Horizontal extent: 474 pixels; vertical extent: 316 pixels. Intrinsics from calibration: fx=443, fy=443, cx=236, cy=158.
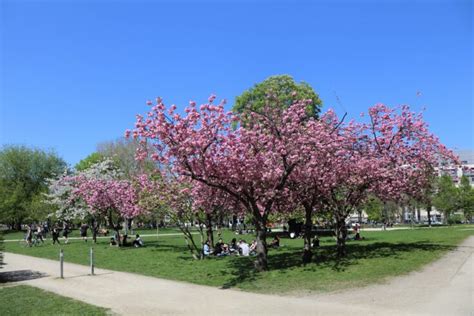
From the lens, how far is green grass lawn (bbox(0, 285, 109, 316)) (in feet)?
33.9

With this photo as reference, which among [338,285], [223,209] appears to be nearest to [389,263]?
[338,285]

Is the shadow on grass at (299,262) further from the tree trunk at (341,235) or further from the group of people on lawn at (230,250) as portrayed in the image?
the group of people on lawn at (230,250)

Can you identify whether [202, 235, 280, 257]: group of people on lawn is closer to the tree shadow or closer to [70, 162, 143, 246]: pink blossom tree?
the tree shadow

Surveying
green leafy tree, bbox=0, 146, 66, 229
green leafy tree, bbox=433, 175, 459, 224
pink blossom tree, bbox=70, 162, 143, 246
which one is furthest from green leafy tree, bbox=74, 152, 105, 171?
green leafy tree, bbox=433, 175, 459, 224

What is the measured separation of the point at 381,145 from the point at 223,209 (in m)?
8.07

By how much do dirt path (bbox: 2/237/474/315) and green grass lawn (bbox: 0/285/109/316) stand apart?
443 mm

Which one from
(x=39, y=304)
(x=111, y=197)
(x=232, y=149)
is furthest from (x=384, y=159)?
(x=111, y=197)

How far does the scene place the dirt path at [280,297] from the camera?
9.49 meters

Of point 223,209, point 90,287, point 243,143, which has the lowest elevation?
point 90,287

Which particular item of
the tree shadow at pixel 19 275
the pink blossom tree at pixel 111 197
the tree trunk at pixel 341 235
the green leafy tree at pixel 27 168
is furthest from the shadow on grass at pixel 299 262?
the green leafy tree at pixel 27 168

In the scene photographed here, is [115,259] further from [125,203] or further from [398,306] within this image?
[398,306]

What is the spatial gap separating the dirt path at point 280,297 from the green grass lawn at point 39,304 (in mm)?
443

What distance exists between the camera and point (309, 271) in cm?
1454

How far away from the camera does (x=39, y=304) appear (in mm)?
11375
